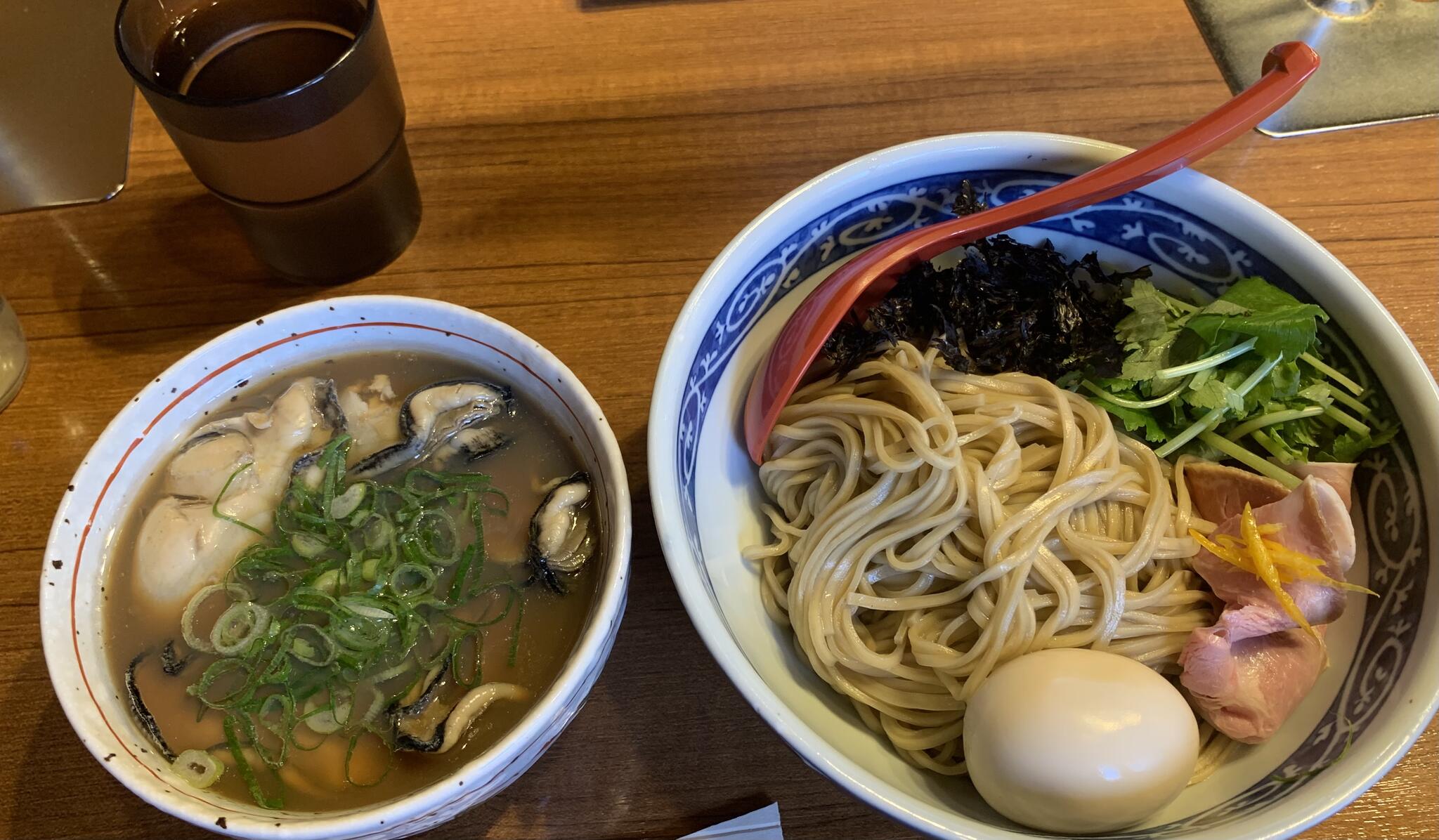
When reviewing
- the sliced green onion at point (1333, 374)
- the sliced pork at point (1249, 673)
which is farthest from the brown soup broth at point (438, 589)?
the sliced green onion at point (1333, 374)

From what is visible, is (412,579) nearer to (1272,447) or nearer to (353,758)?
(353,758)

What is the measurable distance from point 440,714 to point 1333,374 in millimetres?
1260

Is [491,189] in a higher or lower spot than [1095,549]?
higher

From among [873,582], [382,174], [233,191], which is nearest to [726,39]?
[382,174]

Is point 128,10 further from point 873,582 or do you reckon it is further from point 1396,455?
point 1396,455

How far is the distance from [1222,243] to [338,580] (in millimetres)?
1306

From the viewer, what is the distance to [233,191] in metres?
1.34

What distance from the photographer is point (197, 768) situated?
0.93 m

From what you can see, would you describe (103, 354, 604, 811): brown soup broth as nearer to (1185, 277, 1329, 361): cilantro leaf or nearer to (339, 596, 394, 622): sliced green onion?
(339, 596, 394, 622): sliced green onion

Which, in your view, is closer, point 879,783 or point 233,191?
point 879,783

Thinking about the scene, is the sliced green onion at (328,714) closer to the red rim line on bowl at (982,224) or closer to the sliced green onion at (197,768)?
the sliced green onion at (197,768)

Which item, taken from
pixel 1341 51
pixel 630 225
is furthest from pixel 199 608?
pixel 1341 51

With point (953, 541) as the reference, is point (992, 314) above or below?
above

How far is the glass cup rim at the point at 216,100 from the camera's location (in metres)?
1.14
